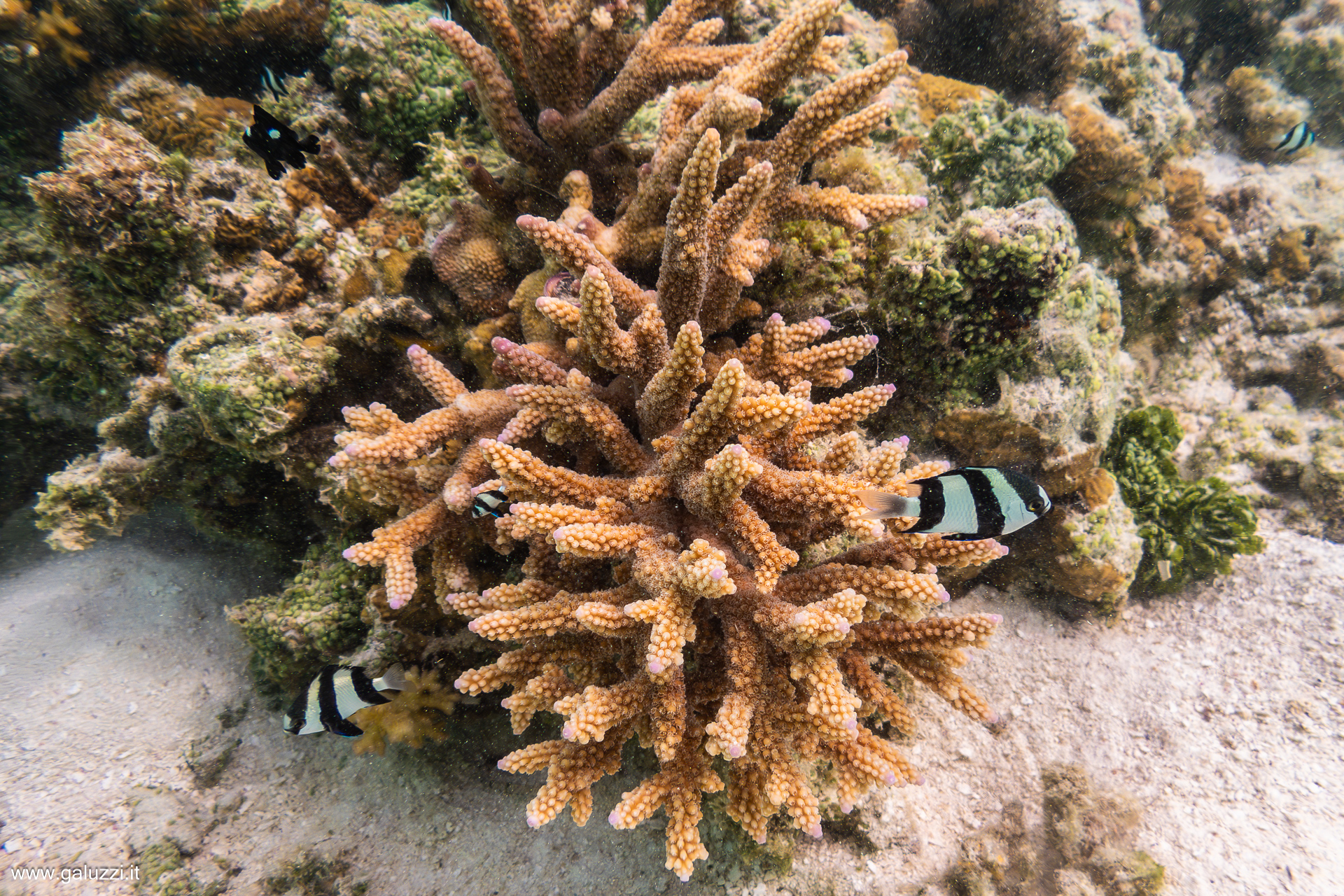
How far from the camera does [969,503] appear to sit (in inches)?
69.3

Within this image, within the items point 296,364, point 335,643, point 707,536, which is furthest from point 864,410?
point 335,643

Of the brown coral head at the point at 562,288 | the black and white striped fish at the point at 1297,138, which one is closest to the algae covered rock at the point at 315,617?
the brown coral head at the point at 562,288

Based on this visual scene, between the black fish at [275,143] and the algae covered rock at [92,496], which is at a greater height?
the black fish at [275,143]

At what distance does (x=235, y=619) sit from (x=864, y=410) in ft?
13.8

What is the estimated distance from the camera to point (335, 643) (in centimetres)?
330

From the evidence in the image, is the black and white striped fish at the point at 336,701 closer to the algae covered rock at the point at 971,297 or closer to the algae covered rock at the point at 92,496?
the algae covered rock at the point at 92,496

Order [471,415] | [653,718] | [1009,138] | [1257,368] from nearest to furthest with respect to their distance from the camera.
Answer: [653,718], [471,415], [1009,138], [1257,368]

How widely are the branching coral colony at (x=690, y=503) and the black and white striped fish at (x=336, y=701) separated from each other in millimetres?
613

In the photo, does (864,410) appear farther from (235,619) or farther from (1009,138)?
(235,619)

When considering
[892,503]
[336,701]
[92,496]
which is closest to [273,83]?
[92,496]

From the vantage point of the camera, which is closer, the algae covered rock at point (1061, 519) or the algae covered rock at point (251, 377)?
the algae covered rock at point (251, 377)

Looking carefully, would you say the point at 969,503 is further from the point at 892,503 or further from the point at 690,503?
the point at 690,503

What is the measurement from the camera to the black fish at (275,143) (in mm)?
3023

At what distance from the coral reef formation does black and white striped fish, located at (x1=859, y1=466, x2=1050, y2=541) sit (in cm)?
348
